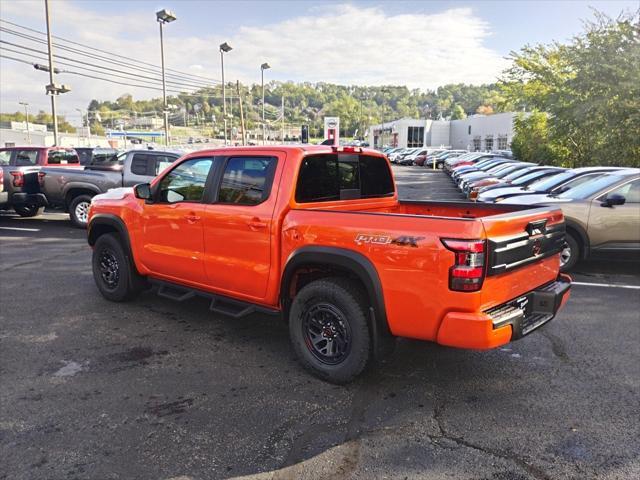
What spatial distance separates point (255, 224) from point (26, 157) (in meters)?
11.3

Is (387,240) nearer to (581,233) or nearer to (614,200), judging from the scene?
(581,233)

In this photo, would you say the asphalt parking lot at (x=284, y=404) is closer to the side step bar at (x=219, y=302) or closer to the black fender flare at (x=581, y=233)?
the side step bar at (x=219, y=302)

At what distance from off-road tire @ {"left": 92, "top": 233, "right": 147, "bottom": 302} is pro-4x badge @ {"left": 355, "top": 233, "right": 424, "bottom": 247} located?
128 inches

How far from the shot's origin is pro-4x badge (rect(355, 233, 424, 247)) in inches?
129

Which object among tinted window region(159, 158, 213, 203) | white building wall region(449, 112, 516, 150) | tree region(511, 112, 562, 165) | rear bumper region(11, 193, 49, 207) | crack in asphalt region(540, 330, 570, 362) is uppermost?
white building wall region(449, 112, 516, 150)

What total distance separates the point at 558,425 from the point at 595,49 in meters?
17.4

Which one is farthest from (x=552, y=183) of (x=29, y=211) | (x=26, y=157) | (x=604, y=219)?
(x=29, y=211)

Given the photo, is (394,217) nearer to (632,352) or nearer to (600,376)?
(600,376)

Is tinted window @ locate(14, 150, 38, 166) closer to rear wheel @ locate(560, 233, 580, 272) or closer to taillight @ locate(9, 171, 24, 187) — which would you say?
taillight @ locate(9, 171, 24, 187)

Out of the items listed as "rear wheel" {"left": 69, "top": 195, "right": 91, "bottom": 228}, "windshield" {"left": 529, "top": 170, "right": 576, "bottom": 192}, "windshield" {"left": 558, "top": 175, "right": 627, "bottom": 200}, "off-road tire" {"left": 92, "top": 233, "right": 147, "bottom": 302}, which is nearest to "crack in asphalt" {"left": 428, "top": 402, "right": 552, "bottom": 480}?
"off-road tire" {"left": 92, "top": 233, "right": 147, "bottom": 302}

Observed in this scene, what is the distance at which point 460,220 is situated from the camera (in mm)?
3150

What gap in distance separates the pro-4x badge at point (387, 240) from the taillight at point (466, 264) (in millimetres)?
210

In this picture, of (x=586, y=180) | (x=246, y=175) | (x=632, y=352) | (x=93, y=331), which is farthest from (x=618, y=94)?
(x=93, y=331)

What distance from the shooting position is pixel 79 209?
11.3 m
